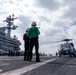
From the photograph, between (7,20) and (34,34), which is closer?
(34,34)

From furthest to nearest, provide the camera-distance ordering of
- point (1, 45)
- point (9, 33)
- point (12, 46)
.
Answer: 1. point (9, 33)
2. point (12, 46)
3. point (1, 45)

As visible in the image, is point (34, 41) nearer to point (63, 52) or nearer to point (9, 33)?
point (63, 52)

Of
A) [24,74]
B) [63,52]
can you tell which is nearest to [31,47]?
[24,74]

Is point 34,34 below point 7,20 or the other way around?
below

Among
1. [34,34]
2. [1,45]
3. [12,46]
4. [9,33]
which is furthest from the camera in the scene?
[9,33]

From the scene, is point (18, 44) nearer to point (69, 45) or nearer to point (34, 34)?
point (69, 45)

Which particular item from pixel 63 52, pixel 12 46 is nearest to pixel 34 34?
pixel 63 52

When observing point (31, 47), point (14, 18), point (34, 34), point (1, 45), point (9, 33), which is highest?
point (14, 18)

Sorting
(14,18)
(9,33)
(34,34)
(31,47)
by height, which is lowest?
(31,47)

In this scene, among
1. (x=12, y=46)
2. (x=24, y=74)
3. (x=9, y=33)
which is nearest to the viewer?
(x=24, y=74)

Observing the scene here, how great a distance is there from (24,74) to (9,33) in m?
112

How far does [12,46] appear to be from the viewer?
108m

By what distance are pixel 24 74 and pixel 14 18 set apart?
111 metres

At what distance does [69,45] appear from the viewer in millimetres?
30547
